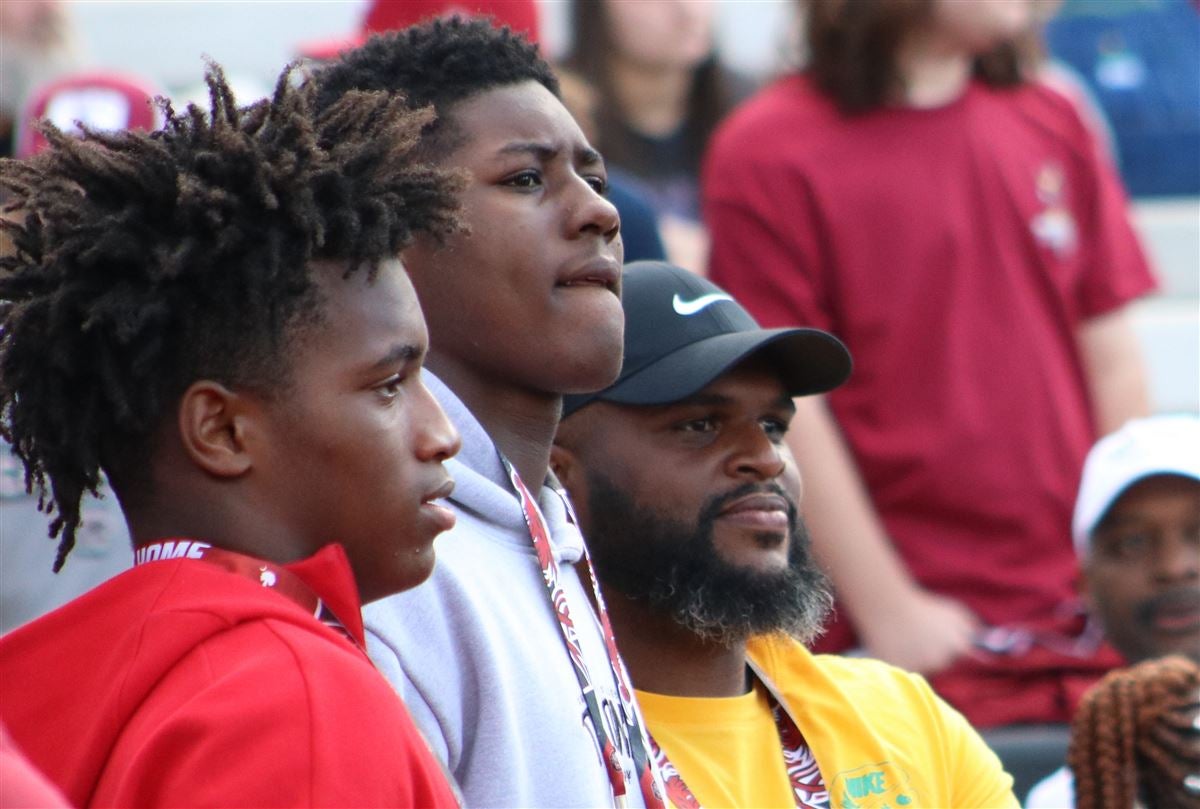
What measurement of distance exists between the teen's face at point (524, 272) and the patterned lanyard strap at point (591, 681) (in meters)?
0.14

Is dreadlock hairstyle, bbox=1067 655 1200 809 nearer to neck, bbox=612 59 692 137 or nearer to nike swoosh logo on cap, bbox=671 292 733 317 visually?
nike swoosh logo on cap, bbox=671 292 733 317

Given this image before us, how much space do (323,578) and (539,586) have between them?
1.54 ft

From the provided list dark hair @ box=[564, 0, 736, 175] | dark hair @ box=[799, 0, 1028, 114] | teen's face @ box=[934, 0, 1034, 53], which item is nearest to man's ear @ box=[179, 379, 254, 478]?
dark hair @ box=[799, 0, 1028, 114]

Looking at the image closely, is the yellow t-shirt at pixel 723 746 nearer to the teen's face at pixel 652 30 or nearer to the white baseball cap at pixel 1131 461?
the white baseball cap at pixel 1131 461

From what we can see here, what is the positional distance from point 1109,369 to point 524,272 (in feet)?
7.55

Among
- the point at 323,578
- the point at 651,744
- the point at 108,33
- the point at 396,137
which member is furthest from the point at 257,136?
the point at 108,33

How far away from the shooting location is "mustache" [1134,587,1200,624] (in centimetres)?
363

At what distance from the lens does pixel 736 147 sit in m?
4.11

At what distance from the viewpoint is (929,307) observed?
4043 millimetres

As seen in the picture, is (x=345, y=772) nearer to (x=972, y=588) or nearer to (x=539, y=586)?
(x=539, y=586)

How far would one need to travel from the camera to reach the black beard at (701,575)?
8.86 feet

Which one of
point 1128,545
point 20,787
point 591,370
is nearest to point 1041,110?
point 1128,545

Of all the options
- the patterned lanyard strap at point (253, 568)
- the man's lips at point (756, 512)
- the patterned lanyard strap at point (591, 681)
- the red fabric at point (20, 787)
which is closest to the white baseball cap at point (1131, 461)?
the man's lips at point (756, 512)

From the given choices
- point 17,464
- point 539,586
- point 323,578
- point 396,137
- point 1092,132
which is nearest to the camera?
point 323,578
